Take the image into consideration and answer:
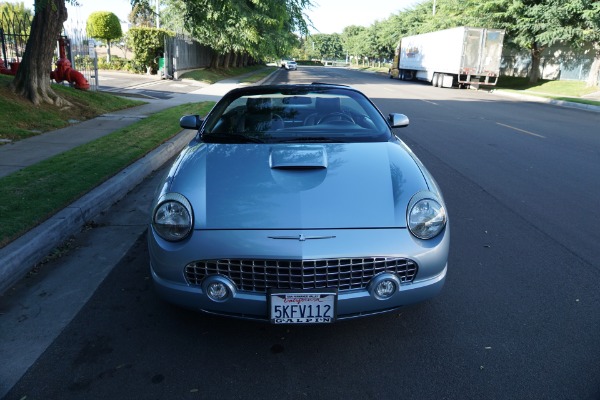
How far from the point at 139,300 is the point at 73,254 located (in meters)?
1.16

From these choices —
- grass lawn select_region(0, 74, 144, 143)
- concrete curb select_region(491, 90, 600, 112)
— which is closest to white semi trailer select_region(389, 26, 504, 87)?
concrete curb select_region(491, 90, 600, 112)

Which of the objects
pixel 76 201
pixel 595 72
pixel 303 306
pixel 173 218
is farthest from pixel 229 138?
pixel 595 72

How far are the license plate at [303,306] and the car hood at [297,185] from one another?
1.26 feet

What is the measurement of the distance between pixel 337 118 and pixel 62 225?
275 cm

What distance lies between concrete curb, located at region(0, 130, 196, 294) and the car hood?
153 centimetres

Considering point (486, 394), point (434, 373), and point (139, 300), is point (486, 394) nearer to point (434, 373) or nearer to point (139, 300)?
point (434, 373)

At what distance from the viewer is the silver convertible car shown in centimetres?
272

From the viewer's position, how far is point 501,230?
5090 millimetres

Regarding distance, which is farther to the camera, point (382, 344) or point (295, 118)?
point (295, 118)

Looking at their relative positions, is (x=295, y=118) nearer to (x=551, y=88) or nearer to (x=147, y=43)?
(x=147, y=43)

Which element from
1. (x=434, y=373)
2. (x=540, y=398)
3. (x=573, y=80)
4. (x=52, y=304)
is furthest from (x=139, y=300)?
(x=573, y=80)

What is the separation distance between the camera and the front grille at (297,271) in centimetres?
271

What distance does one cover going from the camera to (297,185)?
3.06 meters

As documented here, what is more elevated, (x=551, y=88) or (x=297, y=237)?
(x=551, y=88)
